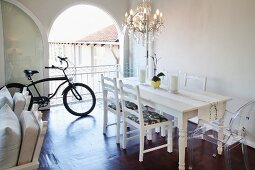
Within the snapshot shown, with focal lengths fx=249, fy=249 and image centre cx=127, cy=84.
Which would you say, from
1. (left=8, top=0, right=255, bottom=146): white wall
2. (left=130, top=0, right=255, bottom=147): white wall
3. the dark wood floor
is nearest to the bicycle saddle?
(left=8, top=0, right=255, bottom=146): white wall

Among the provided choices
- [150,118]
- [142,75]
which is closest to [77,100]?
[142,75]

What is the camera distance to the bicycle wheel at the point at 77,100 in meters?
4.56

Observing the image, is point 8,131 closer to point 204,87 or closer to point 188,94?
point 188,94

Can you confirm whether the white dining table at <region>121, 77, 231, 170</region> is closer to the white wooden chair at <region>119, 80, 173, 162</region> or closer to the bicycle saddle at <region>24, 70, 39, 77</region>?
the white wooden chair at <region>119, 80, 173, 162</region>

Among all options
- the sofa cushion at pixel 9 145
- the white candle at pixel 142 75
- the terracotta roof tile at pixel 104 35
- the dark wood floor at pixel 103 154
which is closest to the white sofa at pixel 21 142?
the sofa cushion at pixel 9 145

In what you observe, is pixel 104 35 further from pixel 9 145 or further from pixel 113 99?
pixel 9 145

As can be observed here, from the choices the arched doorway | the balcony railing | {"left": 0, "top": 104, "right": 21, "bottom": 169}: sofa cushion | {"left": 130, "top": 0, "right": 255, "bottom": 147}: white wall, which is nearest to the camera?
{"left": 0, "top": 104, "right": 21, "bottom": 169}: sofa cushion

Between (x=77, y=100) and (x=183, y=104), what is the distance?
8.93 feet

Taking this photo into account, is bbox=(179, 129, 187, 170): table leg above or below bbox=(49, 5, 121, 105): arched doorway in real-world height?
below

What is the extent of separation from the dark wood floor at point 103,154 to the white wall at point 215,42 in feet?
2.15

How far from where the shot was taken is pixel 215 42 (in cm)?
369

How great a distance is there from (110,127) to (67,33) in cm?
541

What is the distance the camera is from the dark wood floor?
113 inches

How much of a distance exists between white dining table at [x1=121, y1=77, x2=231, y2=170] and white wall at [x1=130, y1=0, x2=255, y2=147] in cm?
64
